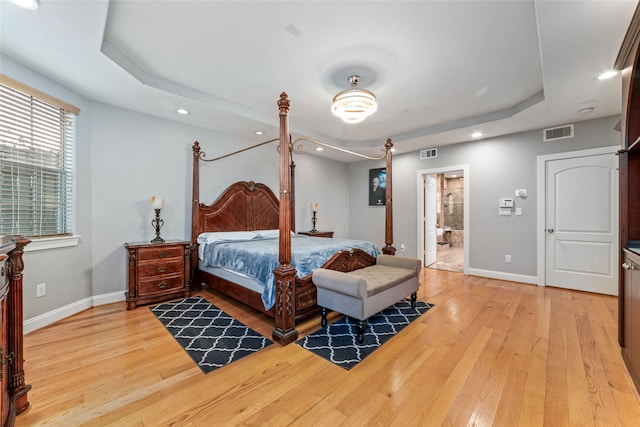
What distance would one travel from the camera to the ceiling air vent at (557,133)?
4.02 metres

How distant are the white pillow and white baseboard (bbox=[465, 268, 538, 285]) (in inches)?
157

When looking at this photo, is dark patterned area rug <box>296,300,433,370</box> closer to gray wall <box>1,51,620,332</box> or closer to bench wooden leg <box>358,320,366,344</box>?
bench wooden leg <box>358,320,366,344</box>

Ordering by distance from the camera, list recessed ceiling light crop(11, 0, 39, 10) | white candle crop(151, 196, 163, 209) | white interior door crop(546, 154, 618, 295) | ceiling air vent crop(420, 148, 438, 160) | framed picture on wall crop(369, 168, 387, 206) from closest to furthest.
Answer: recessed ceiling light crop(11, 0, 39, 10) → white candle crop(151, 196, 163, 209) → white interior door crop(546, 154, 618, 295) → ceiling air vent crop(420, 148, 438, 160) → framed picture on wall crop(369, 168, 387, 206)

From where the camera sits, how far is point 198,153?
13.3 feet

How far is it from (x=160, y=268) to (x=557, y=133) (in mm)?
6017

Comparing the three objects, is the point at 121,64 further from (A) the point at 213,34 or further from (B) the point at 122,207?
(B) the point at 122,207

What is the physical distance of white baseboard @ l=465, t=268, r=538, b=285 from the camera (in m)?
4.36

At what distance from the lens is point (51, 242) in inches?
109

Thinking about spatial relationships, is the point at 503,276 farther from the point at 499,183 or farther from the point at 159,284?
the point at 159,284

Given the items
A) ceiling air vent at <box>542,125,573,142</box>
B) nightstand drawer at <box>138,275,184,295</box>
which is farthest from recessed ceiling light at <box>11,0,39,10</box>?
ceiling air vent at <box>542,125,573,142</box>

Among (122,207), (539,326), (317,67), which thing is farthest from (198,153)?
(539,326)

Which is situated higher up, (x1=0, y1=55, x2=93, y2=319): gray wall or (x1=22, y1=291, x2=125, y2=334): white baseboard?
(x1=0, y1=55, x2=93, y2=319): gray wall

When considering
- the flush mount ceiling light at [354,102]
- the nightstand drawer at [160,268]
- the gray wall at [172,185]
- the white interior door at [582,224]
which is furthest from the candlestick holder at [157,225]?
the white interior door at [582,224]

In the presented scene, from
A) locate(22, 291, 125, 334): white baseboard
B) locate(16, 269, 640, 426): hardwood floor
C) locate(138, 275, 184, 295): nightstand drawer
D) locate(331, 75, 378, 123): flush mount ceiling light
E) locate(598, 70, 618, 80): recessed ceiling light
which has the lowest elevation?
locate(16, 269, 640, 426): hardwood floor
